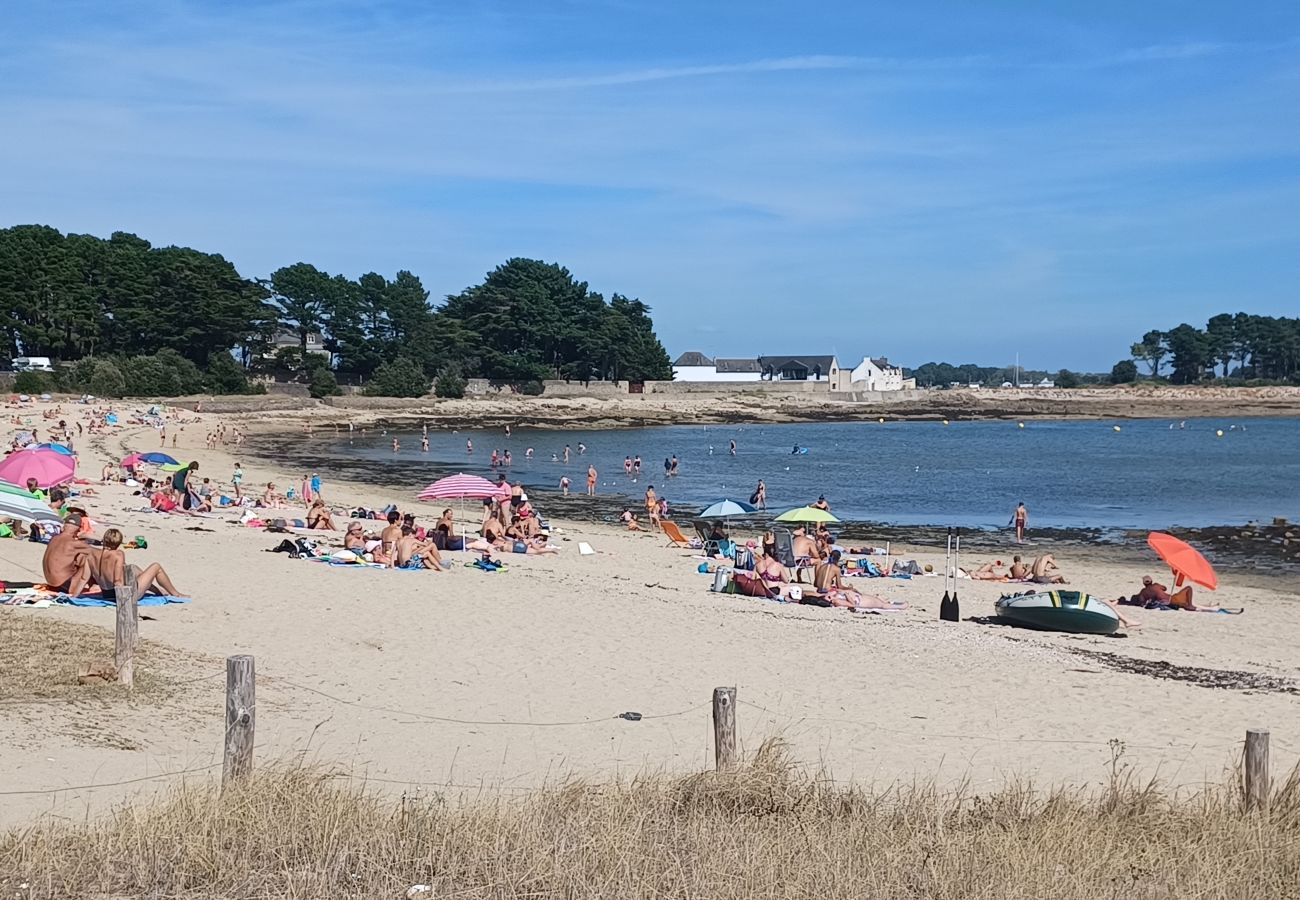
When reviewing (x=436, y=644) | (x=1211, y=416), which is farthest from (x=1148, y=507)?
(x=1211, y=416)

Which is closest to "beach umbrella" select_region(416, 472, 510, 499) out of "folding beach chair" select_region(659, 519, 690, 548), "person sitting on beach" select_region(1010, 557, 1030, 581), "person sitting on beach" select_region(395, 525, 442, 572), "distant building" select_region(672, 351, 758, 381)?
"person sitting on beach" select_region(395, 525, 442, 572)

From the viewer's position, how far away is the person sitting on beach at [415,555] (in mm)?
17680

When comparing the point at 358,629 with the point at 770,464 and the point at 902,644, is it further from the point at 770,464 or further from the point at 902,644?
the point at 770,464

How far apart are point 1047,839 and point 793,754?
306 centimetres

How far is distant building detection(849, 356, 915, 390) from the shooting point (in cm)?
13375

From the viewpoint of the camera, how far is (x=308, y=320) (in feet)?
307

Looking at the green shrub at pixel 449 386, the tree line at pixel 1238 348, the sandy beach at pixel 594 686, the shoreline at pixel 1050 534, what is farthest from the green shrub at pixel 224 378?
the tree line at pixel 1238 348

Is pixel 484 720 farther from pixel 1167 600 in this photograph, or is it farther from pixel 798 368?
pixel 798 368

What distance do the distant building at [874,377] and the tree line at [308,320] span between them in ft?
98.9

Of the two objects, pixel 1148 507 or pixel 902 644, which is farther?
pixel 1148 507

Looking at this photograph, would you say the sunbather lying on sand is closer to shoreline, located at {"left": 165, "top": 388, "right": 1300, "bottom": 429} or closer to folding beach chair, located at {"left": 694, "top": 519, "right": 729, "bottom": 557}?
folding beach chair, located at {"left": 694, "top": 519, "right": 729, "bottom": 557}

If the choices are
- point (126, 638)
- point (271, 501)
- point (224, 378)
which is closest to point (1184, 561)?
point (126, 638)

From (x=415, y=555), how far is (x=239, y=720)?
11057 mm

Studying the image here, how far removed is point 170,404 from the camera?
6988cm
